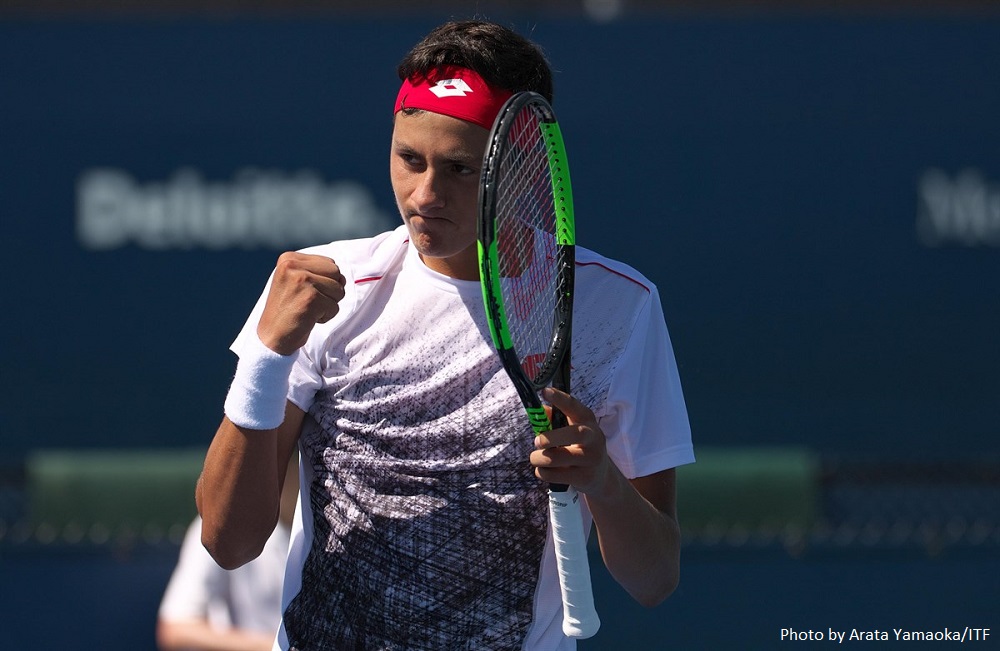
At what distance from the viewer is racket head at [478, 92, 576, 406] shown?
1.66m

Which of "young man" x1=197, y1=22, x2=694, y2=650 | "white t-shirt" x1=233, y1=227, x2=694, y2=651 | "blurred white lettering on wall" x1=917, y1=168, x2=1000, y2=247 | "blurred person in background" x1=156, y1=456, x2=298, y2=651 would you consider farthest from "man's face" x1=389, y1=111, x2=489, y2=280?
"blurred white lettering on wall" x1=917, y1=168, x2=1000, y2=247

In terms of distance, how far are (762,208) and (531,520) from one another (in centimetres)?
301

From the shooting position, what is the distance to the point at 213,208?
4586 millimetres

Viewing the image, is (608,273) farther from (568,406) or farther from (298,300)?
(298,300)

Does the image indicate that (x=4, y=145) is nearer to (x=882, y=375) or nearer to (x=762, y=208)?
(x=762, y=208)

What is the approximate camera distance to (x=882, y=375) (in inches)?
182

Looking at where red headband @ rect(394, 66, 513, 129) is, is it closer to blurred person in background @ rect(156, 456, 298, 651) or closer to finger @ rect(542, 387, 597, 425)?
finger @ rect(542, 387, 597, 425)

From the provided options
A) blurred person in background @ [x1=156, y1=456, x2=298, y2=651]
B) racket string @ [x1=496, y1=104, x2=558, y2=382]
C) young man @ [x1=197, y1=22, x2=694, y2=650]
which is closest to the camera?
young man @ [x1=197, y1=22, x2=694, y2=650]

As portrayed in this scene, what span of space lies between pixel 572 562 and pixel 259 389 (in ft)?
1.52

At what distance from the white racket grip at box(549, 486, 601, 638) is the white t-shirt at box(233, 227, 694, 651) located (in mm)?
91

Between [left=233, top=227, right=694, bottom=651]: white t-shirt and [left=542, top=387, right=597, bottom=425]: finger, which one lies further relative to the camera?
[left=233, top=227, right=694, bottom=651]: white t-shirt

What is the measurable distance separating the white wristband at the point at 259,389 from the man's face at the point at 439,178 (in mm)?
241

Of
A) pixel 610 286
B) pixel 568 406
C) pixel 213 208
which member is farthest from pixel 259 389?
pixel 213 208

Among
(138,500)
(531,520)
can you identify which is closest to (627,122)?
(138,500)
